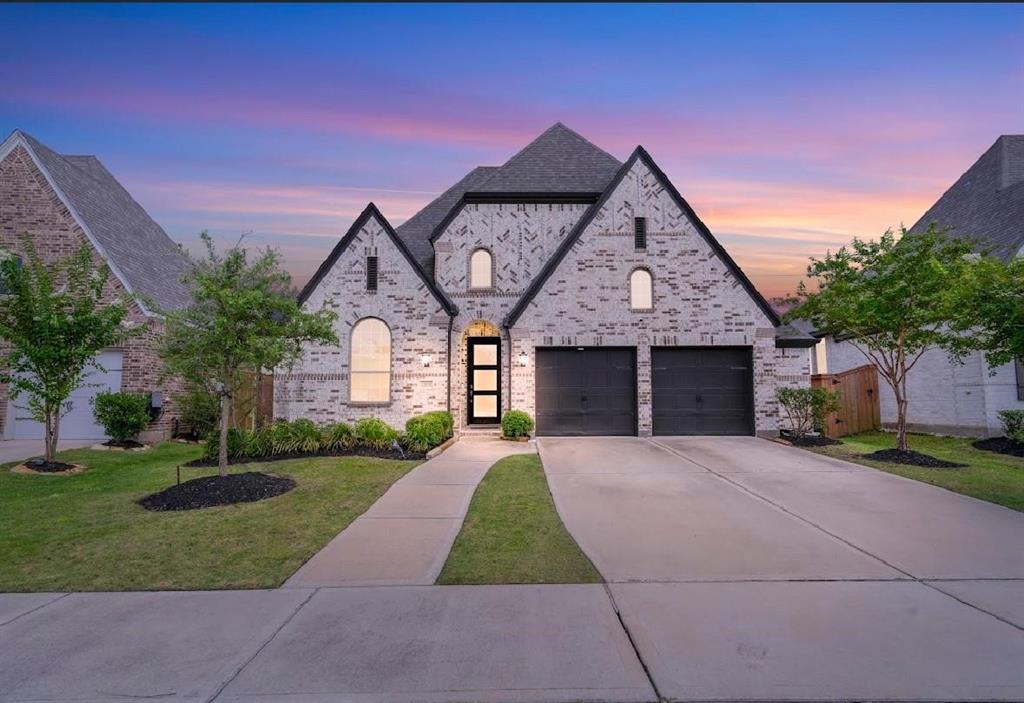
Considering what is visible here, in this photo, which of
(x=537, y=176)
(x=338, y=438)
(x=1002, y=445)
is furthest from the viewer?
(x=537, y=176)

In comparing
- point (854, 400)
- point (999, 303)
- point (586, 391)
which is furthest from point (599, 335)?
point (999, 303)

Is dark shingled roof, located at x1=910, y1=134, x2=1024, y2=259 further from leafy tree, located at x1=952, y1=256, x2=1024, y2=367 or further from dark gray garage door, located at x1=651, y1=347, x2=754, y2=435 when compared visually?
leafy tree, located at x1=952, y1=256, x2=1024, y2=367

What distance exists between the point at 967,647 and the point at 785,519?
3241 millimetres

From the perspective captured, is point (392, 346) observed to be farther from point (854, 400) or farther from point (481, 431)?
point (854, 400)

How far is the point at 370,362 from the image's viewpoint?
16.0 m

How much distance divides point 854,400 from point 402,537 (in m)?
17.3

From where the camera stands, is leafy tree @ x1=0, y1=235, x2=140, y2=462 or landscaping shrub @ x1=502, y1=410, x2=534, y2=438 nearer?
leafy tree @ x1=0, y1=235, x2=140, y2=462

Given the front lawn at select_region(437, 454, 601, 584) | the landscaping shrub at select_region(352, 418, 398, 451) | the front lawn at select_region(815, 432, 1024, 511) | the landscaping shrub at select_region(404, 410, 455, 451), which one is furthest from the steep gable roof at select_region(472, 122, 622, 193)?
the front lawn at select_region(437, 454, 601, 584)

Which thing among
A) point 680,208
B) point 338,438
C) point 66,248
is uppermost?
point 680,208

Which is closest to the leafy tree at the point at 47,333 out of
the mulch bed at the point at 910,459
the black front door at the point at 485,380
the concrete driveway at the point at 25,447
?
the concrete driveway at the point at 25,447

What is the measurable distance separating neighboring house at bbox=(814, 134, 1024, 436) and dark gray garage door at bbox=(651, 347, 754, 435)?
529cm

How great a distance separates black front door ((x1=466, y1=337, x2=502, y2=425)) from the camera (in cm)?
1775

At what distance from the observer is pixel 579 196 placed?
699 inches

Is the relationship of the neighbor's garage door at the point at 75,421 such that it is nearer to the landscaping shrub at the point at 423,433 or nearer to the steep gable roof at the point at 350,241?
the steep gable roof at the point at 350,241
